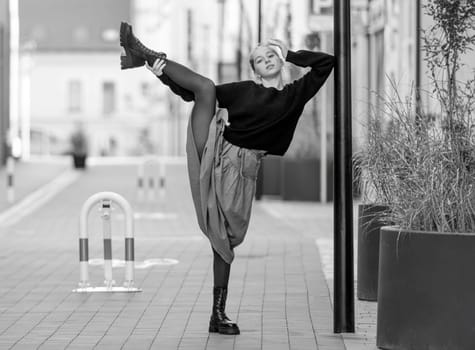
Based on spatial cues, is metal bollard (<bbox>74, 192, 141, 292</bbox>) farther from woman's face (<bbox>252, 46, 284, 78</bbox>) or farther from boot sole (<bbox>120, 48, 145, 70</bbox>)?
woman's face (<bbox>252, 46, 284, 78</bbox>)

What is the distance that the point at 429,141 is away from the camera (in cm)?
746

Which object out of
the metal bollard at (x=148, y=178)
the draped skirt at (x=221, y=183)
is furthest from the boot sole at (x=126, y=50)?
the metal bollard at (x=148, y=178)

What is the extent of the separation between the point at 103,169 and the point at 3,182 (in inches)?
278

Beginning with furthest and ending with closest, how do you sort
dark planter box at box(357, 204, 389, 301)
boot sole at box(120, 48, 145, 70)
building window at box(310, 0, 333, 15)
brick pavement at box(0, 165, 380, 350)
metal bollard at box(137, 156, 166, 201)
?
metal bollard at box(137, 156, 166, 201), building window at box(310, 0, 333, 15), dark planter box at box(357, 204, 389, 301), boot sole at box(120, 48, 145, 70), brick pavement at box(0, 165, 380, 350)

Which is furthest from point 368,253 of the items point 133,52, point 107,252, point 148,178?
point 148,178

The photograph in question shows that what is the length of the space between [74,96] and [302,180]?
219 ft

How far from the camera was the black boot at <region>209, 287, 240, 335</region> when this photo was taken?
25.9 feet

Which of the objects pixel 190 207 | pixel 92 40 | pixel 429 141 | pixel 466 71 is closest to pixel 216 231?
pixel 429 141

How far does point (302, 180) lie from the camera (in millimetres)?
24062

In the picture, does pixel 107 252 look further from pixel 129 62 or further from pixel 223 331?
pixel 129 62

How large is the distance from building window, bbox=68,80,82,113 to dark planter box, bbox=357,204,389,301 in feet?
264

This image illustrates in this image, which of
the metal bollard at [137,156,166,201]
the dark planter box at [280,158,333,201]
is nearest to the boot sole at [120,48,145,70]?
the metal bollard at [137,156,166,201]

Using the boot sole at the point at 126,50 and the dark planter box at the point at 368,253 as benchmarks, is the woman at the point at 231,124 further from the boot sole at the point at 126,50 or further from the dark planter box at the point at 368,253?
the dark planter box at the point at 368,253

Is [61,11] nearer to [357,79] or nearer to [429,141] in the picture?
[357,79]
